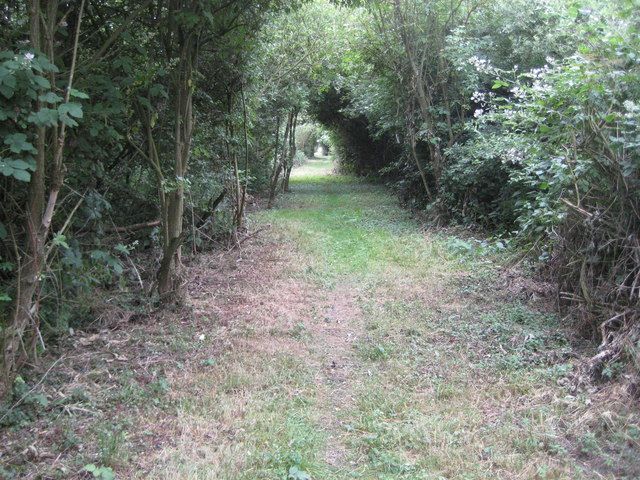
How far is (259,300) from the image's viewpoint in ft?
23.2

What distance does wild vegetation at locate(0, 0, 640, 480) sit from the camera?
3.59 metres

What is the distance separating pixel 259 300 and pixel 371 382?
9.05 ft

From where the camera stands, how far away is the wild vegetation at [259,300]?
3.59m

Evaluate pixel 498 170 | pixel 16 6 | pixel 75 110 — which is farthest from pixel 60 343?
pixel 498 170

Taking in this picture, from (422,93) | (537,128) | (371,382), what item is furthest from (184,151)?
(422,93)

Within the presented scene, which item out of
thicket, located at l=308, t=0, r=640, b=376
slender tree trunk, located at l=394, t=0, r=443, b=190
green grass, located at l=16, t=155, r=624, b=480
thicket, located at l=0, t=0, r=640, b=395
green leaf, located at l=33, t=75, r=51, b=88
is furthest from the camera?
slender tree trunk, located at l=394, t=0, r=443, b=190

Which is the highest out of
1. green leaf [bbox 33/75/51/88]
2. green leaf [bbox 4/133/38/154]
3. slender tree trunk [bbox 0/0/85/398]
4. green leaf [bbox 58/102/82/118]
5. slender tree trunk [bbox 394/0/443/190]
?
slender tree trunk [bbox 394/0/443/190]

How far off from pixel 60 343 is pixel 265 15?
17.7 feet

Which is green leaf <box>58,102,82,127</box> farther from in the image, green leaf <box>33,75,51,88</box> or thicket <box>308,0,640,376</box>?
thicket <box>308,0,640,376</box>

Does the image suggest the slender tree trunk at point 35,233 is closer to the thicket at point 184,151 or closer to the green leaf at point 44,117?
the thicket at point 184,151

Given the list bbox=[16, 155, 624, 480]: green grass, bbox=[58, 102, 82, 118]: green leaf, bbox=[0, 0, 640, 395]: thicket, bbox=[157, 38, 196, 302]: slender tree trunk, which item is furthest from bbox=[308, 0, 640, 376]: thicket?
bbox=[58, 102, 82, 118]: green leaf

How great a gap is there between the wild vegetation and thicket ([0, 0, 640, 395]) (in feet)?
0.10

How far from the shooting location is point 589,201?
5.48 m

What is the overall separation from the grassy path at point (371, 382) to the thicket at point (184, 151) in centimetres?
76
